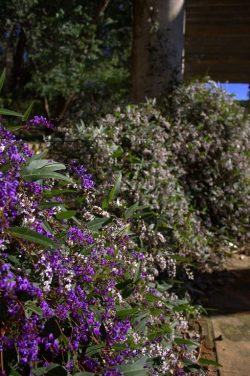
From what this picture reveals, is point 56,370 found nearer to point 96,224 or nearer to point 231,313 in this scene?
point 96,224

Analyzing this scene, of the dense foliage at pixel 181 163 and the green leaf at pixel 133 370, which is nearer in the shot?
the green leaf at pixel 133 370

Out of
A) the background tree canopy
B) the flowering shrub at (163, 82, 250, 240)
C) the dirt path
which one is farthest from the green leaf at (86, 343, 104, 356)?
the background tree canopy

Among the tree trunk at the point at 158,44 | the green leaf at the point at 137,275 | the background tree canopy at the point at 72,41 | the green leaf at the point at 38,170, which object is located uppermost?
the background tree canopy at the point at 72,41

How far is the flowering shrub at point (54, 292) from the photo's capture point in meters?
1.71

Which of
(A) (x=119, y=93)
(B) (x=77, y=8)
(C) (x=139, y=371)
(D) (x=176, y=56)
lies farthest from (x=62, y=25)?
(C) (x=139, y=371)

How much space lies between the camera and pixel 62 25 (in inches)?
458

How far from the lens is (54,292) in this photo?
6.05 feet

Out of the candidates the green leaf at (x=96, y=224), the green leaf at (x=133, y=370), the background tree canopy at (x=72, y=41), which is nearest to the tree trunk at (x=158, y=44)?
the green leaf at (x=96, y=224)

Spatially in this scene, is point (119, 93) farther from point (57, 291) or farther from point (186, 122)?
point (57, 291)

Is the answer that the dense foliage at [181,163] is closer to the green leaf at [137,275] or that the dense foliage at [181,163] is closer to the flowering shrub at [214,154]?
the flowering shrub at [214,154]

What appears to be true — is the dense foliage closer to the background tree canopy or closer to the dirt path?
the dirt path

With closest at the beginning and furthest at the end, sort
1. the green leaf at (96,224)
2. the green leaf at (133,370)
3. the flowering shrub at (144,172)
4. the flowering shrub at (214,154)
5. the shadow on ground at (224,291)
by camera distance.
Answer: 1. the green leaf at (133,370)
2. the green leaf at (96,224)
3. the flowering shrub at (144,172)
4. the shadow on ground at (224,291)
5. the flowering shrub at (214,154)

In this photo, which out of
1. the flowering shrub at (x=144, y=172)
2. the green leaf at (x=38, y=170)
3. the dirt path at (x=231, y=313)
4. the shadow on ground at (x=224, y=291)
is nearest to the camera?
the green leaf at (x=38, y=170)

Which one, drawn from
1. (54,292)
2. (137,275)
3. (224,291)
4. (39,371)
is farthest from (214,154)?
(39,371)
